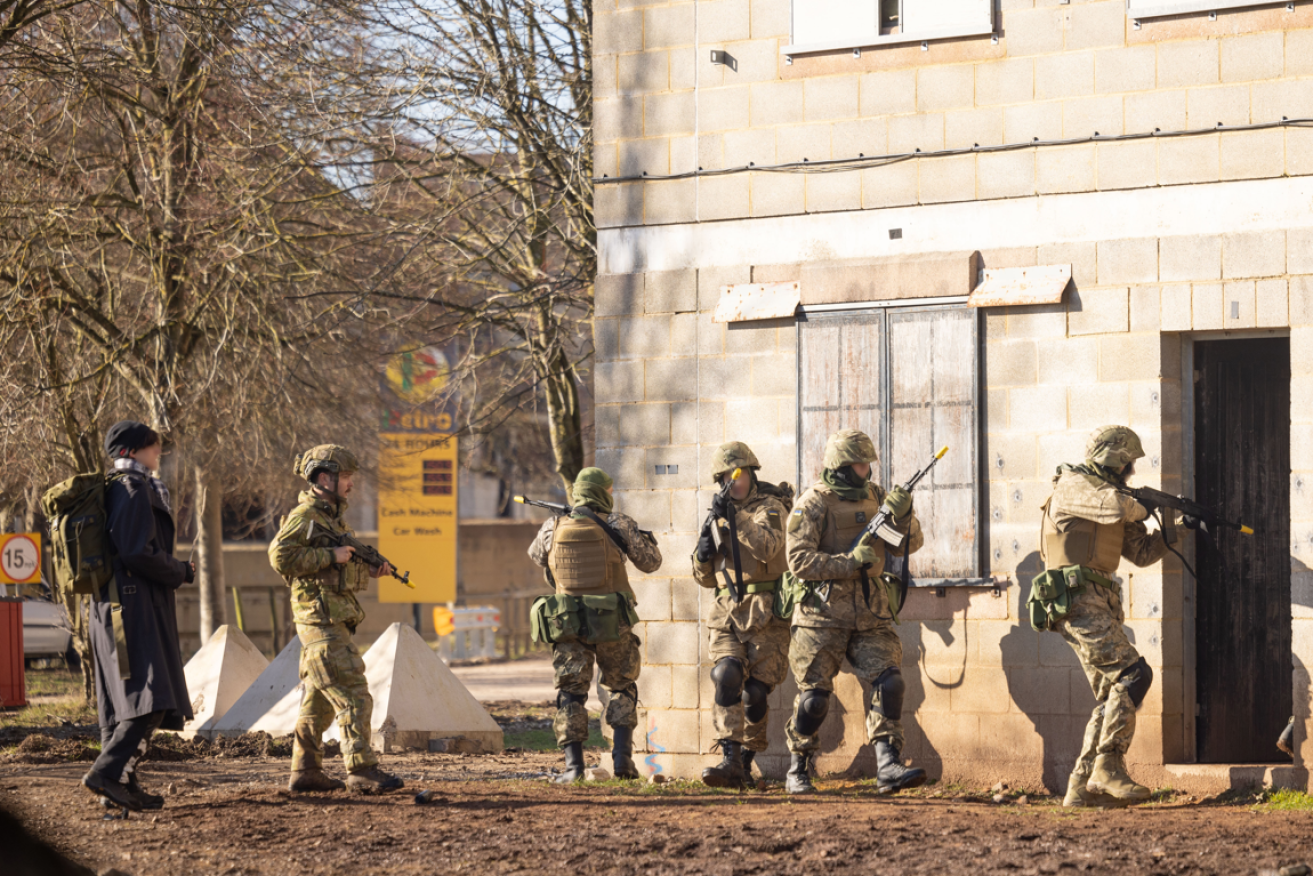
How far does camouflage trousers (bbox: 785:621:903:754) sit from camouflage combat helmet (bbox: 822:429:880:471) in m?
0.84

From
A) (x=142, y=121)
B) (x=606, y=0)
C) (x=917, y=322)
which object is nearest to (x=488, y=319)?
(x=142, y=121)

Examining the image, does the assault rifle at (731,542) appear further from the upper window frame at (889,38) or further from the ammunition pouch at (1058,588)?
the upper window frame at (889,38)

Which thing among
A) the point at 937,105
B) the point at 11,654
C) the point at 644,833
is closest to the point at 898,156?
the point at 937,105

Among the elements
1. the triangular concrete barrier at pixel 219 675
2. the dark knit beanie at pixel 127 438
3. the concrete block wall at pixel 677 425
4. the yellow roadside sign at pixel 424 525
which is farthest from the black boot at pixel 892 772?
the yellow roadside sign at pixel 424 525

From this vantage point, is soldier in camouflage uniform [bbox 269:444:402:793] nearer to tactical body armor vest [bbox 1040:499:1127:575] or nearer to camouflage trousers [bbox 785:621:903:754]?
camouflage trousers [bbox 785:621:903:754]

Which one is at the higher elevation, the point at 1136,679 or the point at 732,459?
the point at 732,459

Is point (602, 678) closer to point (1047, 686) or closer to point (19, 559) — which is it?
point (1047, 686)

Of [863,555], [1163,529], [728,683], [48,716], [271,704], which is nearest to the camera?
[1163,529]

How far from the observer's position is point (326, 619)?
27.5 ft

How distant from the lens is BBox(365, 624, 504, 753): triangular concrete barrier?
11.6 meters

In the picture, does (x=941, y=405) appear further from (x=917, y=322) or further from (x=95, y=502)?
(x=95, y=502)

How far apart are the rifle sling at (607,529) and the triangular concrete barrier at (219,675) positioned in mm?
4549

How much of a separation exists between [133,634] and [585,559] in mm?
2585

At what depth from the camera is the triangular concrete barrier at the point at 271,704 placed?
12055mm
